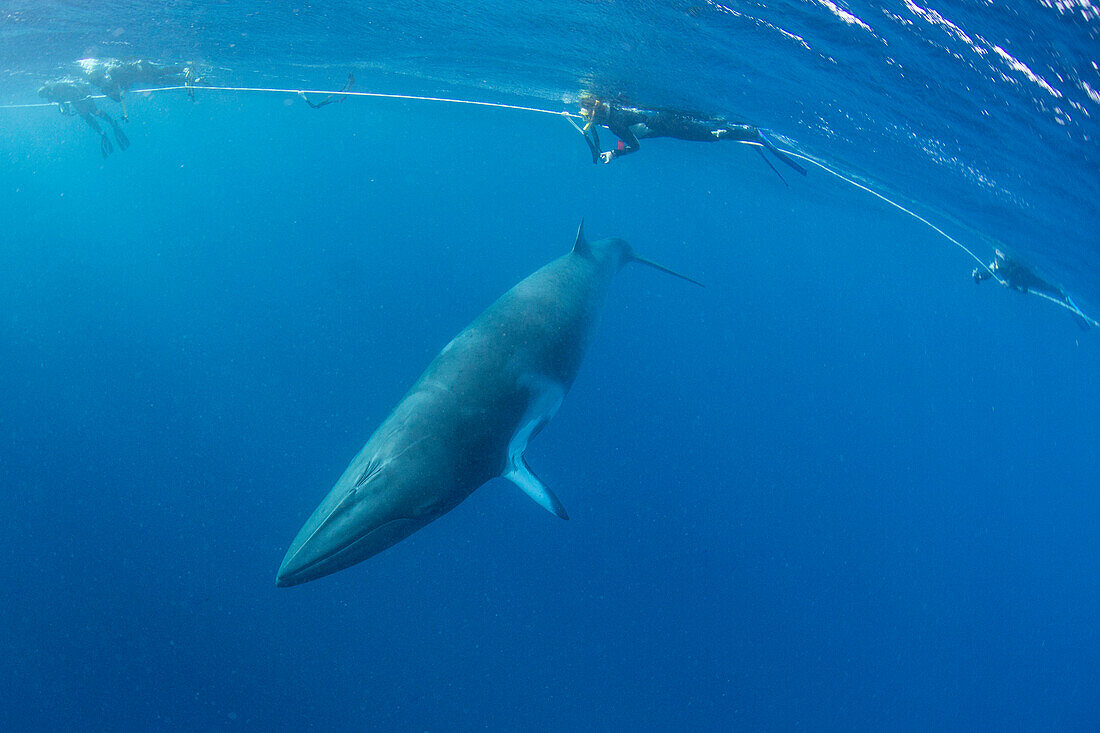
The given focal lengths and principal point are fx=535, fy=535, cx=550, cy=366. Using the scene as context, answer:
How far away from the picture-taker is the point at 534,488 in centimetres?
606

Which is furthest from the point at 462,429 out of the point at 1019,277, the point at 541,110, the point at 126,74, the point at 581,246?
the point at 1019,277

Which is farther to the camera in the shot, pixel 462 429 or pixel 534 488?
pixel 534 488

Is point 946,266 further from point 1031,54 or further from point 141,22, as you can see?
point 141,22

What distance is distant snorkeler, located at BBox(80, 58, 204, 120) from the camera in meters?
20.3

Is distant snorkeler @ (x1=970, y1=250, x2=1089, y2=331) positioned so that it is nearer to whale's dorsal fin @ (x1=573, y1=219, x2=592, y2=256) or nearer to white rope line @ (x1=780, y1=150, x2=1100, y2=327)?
white rope line @ (x1=780, y1=150, x2=1100, y2=327)

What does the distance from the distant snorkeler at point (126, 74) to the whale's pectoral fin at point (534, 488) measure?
23.4 meters

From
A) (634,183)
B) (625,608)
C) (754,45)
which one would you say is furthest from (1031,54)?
(634,183)

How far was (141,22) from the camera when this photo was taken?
48.8ft

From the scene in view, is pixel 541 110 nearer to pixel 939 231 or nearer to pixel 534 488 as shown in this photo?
pixel 939 231

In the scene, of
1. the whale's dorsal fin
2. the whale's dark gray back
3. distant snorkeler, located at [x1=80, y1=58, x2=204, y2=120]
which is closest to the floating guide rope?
distant snorkeler, located at [x1=80, y1=58, x2=204, y2=120]

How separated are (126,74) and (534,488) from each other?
2639 cm

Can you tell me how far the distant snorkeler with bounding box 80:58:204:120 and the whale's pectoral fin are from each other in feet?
76.8

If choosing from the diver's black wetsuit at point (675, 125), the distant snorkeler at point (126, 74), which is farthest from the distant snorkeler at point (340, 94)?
the diver's black wetsuit at point (675, 125)

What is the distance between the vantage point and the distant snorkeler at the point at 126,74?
20.3m
